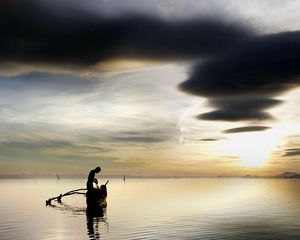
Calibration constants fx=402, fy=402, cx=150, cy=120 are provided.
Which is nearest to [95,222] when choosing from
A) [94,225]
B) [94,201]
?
[94,225]

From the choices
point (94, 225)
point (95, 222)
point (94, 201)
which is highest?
point (94, 201)

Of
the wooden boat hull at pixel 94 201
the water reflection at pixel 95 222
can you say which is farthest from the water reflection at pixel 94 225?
the wooden boat hull at pixel 94 201

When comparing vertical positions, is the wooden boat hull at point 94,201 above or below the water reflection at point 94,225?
above

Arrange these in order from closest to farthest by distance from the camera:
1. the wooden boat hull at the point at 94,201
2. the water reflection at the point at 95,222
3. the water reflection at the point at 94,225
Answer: the water reflection at the point at 94,225, the water reflection at the point at 95,222, the wooden boat hull at the point at 94,201

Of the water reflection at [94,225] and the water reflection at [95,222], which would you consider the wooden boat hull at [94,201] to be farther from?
the water reflection at [94,225]

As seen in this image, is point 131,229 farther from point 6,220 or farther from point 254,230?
point 6,220

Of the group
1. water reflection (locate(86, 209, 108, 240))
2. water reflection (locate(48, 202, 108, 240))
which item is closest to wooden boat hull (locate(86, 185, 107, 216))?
water reflection (locate(48, 202, 108, 240))

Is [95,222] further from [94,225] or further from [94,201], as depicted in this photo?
[94,201]

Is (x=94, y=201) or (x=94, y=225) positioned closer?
(x=94, y=225)

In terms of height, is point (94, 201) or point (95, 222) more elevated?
point (94, 201)

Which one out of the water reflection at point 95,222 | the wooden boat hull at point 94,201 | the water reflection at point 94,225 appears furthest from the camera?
the wooden boat hull at point 94,201

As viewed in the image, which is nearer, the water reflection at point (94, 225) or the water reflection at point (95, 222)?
the water reflection at point (94, 225)

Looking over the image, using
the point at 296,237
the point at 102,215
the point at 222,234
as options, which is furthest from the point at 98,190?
the point at 296,237

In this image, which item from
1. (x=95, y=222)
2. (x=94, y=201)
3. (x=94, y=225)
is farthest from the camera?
(x=94, y=201)
